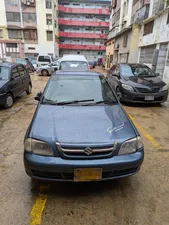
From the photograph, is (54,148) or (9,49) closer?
(54,148)

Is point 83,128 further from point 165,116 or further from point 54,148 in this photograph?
point 165,116

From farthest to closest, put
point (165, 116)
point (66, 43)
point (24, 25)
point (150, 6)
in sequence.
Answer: point (66, 43), point (24, 25), point (150, 6), point (165, 116)

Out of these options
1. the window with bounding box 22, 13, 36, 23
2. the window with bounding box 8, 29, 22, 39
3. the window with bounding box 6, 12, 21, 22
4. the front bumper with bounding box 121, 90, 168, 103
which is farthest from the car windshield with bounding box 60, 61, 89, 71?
the window with bounding box 6, 12, 21, 22

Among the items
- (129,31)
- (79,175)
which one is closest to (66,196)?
(79,175)

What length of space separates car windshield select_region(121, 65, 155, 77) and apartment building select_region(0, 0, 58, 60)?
94.5 ft

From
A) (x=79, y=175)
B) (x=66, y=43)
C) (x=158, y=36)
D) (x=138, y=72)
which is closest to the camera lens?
(x=79, y=175)

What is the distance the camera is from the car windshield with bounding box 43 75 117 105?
3033 millimetres

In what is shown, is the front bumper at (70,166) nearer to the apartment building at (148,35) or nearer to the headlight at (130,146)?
the headlight at (130,146)

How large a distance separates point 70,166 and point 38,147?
472 millimetres

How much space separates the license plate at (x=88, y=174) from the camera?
76.8 inches

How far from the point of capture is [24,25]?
31047 mm

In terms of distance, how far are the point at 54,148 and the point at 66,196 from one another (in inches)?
27.9

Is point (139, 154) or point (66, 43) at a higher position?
point (66, 43)

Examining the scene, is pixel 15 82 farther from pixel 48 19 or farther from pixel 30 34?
pixel 48 19
